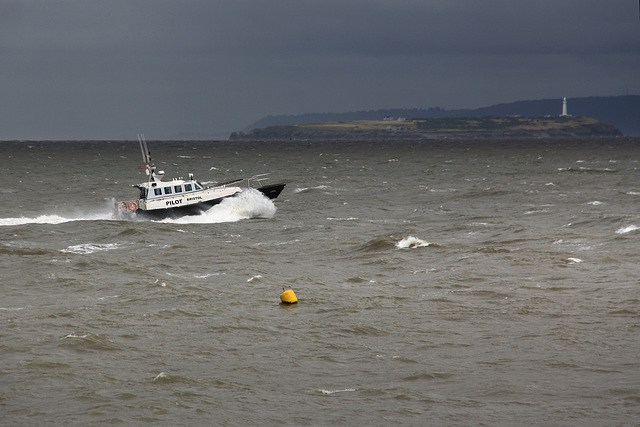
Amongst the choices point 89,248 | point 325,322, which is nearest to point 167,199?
point 89,248

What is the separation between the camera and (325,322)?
18969 millimetres

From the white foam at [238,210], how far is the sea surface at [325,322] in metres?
1.78

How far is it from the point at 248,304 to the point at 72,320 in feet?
15.6

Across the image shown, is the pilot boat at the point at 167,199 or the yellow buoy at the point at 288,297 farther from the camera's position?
the pilot boat at the point at 167,199

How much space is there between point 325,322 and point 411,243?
12408 millimetres

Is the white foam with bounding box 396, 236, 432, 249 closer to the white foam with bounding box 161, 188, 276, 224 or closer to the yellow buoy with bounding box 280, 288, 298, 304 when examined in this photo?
the yellow buoy with bounding box 280, 288, 298, 304

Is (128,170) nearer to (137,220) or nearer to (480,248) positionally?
(137,220)

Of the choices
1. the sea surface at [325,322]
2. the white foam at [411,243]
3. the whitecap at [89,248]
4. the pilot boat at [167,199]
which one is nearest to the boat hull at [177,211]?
the pilot boat at [167,199]

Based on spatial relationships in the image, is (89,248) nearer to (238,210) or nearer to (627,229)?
(238,210)

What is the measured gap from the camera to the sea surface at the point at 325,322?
1336cm

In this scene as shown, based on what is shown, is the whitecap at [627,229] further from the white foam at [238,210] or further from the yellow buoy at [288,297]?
the white foam at [238,210]

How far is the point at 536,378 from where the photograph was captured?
47.8 ft

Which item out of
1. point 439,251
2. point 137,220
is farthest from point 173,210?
point 439,251

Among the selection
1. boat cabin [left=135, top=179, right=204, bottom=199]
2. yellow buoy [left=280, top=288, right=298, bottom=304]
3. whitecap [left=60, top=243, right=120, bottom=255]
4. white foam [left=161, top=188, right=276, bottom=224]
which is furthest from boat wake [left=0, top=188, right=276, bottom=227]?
yellow buoy [left=280, top=288, right=298, bottom=304]
